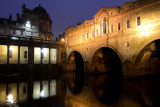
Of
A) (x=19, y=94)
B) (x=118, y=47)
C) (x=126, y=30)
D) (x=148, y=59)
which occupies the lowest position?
(x=19, y=94)

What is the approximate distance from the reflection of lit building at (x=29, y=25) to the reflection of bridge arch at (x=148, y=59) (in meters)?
43.3

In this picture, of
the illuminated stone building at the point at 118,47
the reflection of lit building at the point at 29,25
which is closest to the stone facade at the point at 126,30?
the illuminated stone building at the point at 118,47

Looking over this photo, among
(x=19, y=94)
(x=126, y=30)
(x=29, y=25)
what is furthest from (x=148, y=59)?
(x=29, y=25)

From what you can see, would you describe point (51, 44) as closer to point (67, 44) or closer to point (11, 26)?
point (67, 44)

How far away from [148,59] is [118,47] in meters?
6.02

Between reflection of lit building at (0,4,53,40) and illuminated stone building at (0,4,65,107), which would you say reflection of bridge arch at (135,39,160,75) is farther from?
reflection of lit building at (0,4,53,40)

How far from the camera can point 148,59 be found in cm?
2577

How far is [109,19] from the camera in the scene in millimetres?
29203

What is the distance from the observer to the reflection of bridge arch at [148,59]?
23.5 m

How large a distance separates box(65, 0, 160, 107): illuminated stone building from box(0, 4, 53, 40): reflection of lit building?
2609 centimetres

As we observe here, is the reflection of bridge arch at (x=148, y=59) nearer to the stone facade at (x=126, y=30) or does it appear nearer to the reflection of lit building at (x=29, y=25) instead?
the stone facade at (x=126, y=30)

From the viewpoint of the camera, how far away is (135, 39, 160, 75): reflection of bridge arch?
23.5 metres

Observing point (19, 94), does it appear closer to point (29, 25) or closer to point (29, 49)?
point (29, 49)

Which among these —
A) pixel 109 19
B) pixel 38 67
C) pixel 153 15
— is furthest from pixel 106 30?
A: pixel 38 67
